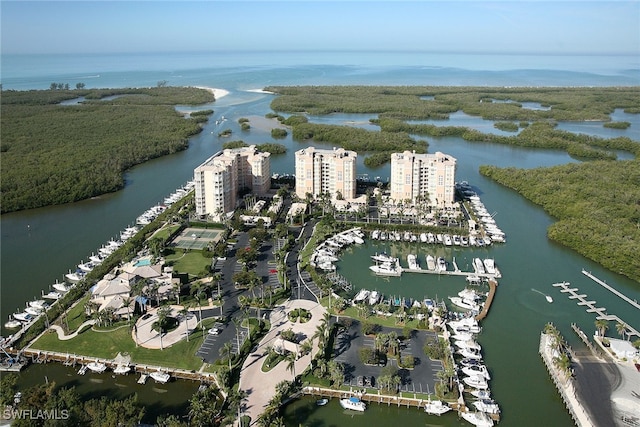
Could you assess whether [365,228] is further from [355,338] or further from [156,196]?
[156,196]

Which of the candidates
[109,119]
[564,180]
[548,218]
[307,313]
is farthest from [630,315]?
[109,119]

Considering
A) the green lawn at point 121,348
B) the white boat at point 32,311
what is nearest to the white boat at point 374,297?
the green lawn at point 121,348

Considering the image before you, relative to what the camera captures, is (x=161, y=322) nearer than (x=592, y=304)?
Yes

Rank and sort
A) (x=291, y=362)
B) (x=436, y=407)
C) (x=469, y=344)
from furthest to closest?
(x=469, y=344)
(x=291, y=362)
(x=436, y=407)

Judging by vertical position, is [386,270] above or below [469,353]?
above

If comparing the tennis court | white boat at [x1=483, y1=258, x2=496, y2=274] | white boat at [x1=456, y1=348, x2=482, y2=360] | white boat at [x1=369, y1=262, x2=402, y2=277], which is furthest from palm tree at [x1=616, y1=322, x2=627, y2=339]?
the tennis court

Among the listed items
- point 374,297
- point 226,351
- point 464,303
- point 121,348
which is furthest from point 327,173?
point 121,348

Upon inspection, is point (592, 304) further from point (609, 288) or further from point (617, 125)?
point (617, 125)
